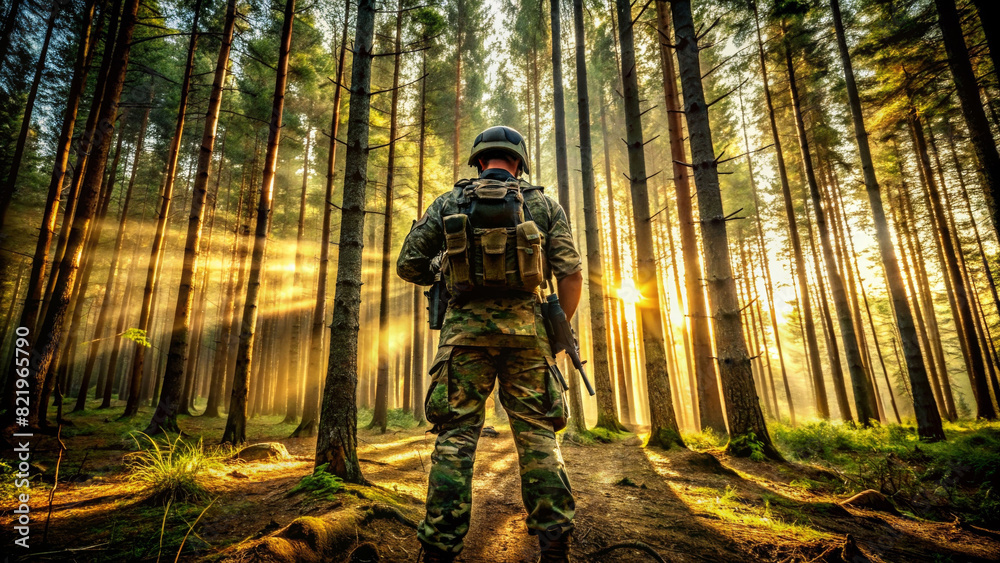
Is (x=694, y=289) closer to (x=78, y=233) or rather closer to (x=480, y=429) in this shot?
(x=480, y=429)

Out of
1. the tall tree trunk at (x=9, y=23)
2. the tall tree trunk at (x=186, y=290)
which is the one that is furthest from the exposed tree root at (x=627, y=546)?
the tall tree trunk at (x=9, y=23)

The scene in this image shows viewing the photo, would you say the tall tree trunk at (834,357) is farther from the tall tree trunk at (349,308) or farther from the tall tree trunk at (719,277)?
the tall tree trunk at (349,308)

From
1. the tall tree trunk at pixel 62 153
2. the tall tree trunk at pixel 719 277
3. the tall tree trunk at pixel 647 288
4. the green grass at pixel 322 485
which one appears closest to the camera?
the green grass at pixel 322 485

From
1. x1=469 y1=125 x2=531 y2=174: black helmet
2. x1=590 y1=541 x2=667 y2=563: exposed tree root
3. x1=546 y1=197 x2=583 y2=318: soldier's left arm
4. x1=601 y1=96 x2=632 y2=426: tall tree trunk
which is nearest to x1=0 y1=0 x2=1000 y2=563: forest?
x1=590 y1=541 x2=667 y2=563: exposed tree root

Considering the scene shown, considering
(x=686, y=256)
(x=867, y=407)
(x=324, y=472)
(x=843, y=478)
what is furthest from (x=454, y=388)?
(x=867, y=407)

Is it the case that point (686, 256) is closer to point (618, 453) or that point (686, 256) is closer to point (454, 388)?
point (618, 453)

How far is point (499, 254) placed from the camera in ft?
7.71

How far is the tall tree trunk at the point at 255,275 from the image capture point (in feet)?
22.9

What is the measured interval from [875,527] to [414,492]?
14.3ft

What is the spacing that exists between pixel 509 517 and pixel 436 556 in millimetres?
1638

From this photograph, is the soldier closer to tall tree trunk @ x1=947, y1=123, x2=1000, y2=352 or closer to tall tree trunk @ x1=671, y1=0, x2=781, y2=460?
tall tree trunk @ x1=671, y1=0, x2=781, y2=460

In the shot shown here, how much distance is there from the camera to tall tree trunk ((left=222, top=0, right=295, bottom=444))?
6.99 metres

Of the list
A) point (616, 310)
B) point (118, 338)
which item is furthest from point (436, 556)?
point (118, 338)

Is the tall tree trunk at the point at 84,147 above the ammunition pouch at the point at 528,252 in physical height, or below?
above
